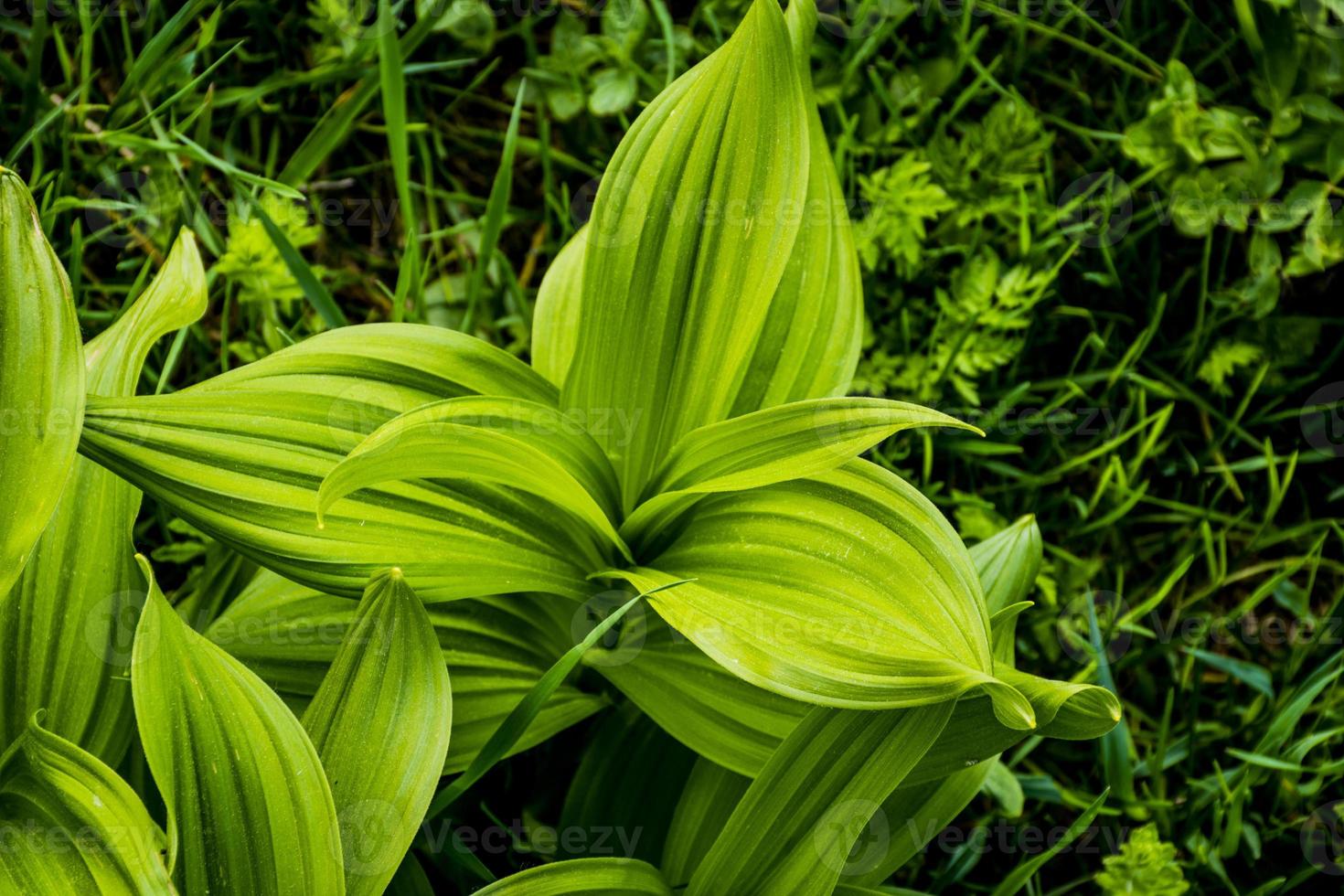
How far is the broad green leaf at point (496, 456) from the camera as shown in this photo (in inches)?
33.3

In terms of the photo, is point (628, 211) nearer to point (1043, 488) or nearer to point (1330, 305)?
point (1043, 488)

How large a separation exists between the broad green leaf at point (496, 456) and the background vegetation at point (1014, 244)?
48 centimetres

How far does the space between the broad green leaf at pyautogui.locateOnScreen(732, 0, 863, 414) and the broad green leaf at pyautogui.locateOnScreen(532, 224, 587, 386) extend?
210mm

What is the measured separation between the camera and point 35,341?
846mm

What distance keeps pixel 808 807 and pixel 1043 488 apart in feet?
2.74

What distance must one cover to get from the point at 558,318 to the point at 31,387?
0.54m

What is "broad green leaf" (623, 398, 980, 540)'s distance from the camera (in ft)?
2.95

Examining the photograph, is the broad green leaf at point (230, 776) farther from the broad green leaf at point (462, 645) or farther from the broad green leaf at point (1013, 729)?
the broad green leaf at point (1013, 729)

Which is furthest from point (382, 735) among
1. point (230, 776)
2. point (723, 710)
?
point (723, 710)

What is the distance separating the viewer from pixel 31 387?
837 mm

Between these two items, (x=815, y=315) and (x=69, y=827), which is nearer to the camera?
(x=69, y=827)

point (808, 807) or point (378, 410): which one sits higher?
point (378, 410)

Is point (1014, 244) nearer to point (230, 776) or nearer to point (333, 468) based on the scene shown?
point (333, 468)

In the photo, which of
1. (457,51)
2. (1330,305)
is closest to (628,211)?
(457,51)
